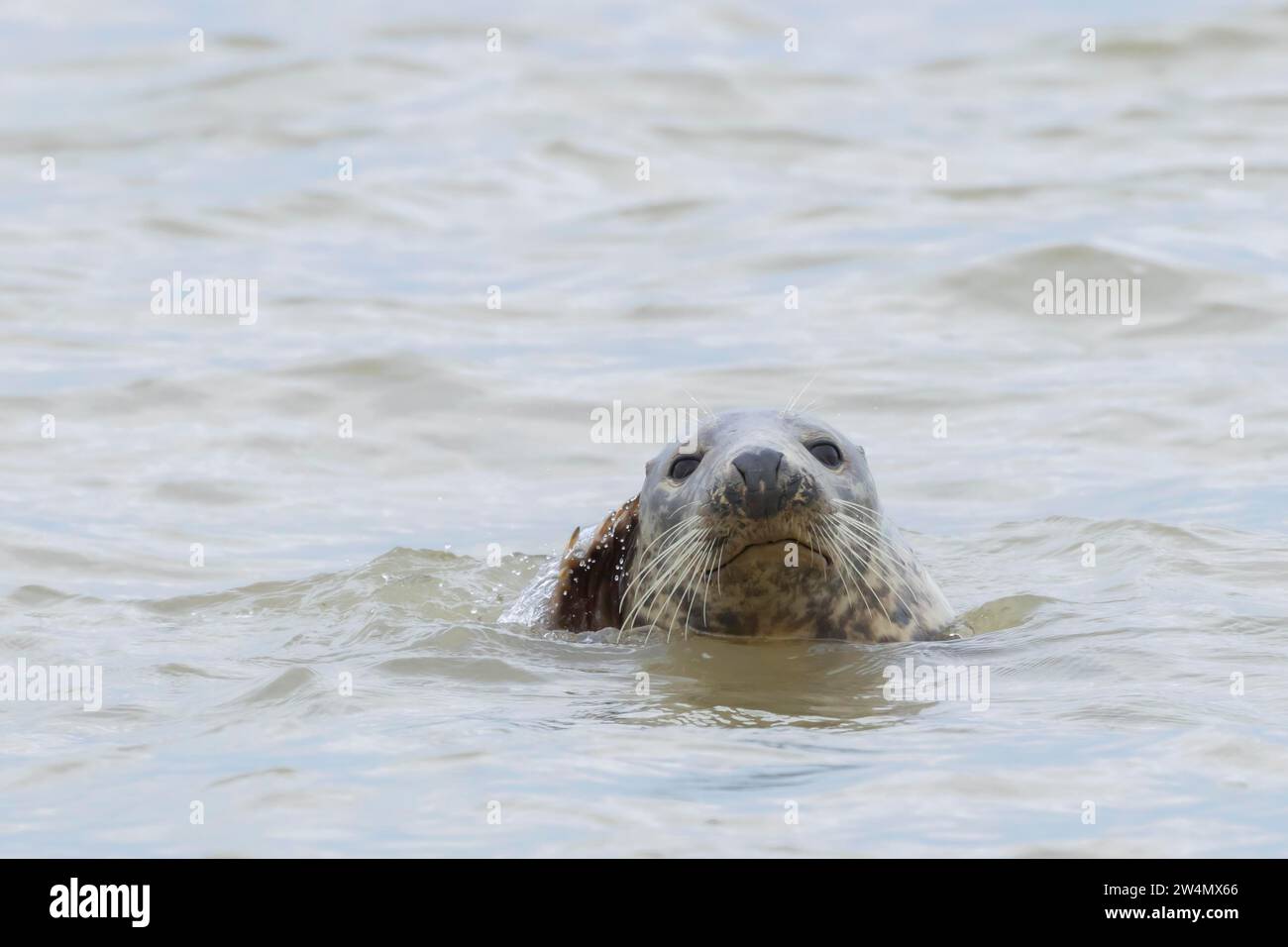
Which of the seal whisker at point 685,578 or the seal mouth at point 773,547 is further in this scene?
the seal whisker at point 685,578

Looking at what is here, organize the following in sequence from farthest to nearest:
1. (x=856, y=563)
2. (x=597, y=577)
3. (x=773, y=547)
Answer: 1. (x=597, y=577)
2. (x=856, y=563)
3. (x=773, y=547)

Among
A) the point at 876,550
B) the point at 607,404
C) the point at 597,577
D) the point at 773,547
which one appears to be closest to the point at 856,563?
the point at 876,550

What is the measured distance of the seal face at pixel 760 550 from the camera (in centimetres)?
648

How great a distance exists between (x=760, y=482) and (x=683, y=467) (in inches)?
29.6

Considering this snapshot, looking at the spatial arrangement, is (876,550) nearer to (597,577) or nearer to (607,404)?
(597,577)

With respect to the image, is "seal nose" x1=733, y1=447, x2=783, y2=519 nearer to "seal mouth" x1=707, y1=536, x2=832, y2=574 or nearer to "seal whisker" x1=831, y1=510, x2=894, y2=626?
"seal mouth" x1=707, y1=536, x2=832, y2=574

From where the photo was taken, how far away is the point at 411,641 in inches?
289

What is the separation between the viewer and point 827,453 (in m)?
7.01

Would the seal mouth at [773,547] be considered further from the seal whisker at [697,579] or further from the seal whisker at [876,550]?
the seal whisker at [876,550]

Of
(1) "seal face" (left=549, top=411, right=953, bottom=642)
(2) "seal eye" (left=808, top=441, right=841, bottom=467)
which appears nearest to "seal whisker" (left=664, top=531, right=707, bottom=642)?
(1) "seal face" (left=549, top=411, right=953, bottom=642)

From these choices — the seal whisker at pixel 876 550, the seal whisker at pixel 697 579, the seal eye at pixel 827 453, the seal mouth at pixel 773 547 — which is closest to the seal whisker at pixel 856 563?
the seal whisker at pixel 876 550

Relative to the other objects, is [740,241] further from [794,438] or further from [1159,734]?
[1159,734]
